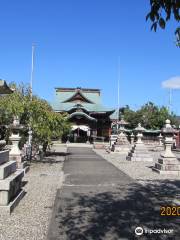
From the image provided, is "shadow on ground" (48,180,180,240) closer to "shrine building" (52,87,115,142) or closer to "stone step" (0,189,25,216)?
"stone step" (0,189,25,216)

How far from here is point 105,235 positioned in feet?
20.1

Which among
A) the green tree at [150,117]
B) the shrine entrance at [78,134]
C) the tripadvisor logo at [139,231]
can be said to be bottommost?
the tripadvisor logo at [139,231]

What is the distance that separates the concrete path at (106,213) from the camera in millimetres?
6246

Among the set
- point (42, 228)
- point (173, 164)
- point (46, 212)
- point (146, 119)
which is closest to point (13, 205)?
point (46, 212)

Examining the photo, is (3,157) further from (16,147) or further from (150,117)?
(150,117)

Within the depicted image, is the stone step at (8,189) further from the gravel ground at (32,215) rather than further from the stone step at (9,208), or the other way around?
the gravel ground at (32,215)

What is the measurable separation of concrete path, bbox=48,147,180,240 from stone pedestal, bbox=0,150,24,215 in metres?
0.96

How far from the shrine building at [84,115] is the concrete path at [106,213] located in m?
36.6

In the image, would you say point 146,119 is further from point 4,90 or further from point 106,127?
point 4,90

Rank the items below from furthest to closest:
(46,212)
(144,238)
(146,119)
Result: (146,119) → (46,212) → (144,238)

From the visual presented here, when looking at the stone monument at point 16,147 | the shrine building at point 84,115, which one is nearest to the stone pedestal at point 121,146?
the shrine building at point 84,115

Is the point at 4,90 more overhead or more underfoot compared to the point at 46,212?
more overhead

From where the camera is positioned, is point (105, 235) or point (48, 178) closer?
point (105, 235)

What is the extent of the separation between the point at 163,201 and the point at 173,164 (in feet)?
24.4
